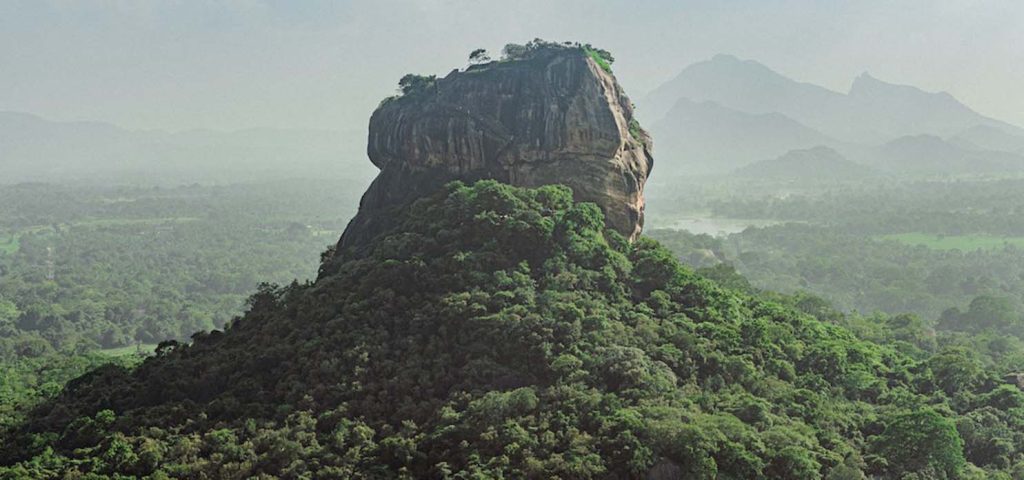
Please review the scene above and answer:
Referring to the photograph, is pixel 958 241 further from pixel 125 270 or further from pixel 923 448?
pixel 125 270

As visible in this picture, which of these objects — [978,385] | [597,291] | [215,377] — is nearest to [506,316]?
[597,291]

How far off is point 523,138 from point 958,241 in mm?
94151

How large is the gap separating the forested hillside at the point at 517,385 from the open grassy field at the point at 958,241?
79228 millimetres

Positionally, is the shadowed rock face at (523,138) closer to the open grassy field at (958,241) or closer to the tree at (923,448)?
the tree at (923,448)

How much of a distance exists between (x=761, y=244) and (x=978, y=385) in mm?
83651

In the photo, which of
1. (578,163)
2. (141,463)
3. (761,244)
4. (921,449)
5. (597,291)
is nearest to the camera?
(141,463)

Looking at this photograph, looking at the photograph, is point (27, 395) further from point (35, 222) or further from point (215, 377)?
point (35, 222)

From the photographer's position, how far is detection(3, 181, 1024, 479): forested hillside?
1955 centimetres

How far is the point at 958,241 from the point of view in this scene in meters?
100

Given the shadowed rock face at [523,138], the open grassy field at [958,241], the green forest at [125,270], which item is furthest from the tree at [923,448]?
the open grassy field at [958,241]

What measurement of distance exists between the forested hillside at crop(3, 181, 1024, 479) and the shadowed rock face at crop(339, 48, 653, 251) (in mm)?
2531

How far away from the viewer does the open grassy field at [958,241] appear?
313 ft

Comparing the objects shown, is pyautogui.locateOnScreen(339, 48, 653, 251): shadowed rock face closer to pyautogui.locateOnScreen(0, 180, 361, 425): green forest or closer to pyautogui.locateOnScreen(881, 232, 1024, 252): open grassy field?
pyautogui.locateOnScreen(0, 180, 361, 425): green forest

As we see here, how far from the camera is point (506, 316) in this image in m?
24.1
